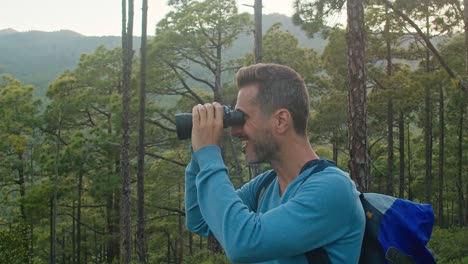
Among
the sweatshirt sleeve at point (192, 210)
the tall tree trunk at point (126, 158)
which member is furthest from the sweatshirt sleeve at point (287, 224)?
the tall tree trunk at point (126, 158)

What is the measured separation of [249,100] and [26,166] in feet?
87.6

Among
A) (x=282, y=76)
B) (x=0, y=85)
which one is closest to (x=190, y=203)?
(x=282, y=76)

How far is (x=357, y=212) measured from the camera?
1772 mm

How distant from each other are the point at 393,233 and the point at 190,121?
0.83 meters

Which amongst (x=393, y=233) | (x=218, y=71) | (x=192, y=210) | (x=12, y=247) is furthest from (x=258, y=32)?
(x=393, y=233)

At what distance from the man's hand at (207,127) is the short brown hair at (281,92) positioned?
156 mm

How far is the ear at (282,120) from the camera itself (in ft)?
A: 6.33

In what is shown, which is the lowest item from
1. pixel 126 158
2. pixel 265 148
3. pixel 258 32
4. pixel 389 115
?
pixel 126 158

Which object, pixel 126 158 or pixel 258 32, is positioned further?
pixel 126 158

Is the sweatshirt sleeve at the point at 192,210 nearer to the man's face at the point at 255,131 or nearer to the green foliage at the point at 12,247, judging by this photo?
the man's face at the point at 255,131

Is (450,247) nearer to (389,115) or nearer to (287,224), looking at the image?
(389,115)

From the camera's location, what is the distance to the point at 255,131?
196cm

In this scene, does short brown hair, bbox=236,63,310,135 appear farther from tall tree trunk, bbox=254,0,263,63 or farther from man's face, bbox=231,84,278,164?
tall tree trunk, bbox=254,0,263,63

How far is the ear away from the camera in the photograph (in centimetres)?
193
